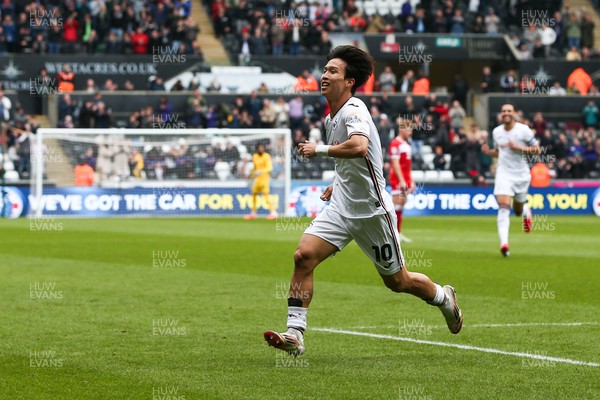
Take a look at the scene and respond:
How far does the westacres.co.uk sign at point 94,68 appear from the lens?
129 ft

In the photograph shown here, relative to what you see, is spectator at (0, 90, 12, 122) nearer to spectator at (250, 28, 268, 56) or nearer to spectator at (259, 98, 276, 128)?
spectator at (259, 98, 276, 128)

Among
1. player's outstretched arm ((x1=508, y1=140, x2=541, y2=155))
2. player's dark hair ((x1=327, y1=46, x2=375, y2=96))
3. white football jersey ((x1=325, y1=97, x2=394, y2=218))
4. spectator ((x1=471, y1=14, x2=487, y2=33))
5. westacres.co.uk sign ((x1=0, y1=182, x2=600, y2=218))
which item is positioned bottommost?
westacres.co.uk sign ((x1=0, y1=182, x2=600, y2=218))

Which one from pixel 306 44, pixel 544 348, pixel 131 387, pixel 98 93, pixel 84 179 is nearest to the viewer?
pixel 131 387

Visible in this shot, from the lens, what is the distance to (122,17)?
41.2 meters

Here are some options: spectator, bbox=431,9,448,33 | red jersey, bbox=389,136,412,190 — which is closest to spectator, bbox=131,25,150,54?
spectator, bbox=431,9,448,33

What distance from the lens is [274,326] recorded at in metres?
10.9

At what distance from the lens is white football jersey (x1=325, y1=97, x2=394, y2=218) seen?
862cm

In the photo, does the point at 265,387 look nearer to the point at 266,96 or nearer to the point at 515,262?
the point at 515,262

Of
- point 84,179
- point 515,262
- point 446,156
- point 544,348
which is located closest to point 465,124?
point 446,156

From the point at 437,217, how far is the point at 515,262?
56.5 ft

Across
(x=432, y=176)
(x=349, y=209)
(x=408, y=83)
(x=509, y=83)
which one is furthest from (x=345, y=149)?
(x=509, y=83)

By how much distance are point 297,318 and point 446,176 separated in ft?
98.4

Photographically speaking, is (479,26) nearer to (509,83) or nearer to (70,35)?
(509,83)

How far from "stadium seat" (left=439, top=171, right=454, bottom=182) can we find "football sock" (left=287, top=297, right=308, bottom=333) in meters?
29.6
